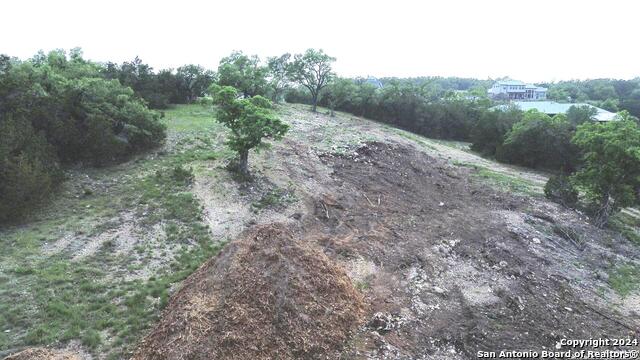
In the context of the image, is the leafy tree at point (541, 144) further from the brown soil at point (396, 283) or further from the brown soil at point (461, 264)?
the brown soil at point (396, 283)

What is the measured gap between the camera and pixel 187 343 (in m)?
7.14

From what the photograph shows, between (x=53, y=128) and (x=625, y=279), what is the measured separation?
2124 centimetres

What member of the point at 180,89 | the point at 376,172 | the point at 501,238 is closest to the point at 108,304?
the point at 501,238

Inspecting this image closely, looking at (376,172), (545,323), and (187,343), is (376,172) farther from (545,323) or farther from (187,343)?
(187,343)

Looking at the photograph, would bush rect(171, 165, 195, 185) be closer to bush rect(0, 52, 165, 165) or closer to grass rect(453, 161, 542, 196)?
bush rect(0, 52, 165, 165)

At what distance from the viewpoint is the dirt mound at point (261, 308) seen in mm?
7359

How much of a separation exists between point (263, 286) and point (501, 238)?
9.93 meters

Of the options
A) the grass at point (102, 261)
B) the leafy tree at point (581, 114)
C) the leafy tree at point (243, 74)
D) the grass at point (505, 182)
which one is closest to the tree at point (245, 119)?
the grass at point (102, 261)

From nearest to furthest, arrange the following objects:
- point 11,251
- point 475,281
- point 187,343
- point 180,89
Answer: point 187,343
point 11,251
point 475,281
point 180,89

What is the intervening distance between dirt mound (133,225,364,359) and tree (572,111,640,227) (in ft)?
45.0

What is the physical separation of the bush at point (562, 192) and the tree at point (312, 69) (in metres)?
22.0

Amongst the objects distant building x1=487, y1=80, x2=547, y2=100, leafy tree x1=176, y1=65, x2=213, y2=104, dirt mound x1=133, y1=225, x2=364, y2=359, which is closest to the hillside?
dirt mound x1=133, y1=225, x2=364, y2=359

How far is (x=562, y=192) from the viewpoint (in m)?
19.7

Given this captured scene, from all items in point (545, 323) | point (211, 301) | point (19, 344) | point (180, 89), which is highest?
point (180, 89)
